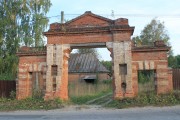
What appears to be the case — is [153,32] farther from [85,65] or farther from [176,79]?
[176,79]

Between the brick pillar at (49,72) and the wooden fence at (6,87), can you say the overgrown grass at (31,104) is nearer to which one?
the brick pillar at (49,72)

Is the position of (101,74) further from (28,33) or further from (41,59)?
(41,59)

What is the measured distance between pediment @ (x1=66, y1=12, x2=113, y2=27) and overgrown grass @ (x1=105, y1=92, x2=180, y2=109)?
198 inches

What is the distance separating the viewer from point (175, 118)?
1098cm

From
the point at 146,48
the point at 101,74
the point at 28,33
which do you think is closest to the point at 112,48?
the point at 146,48

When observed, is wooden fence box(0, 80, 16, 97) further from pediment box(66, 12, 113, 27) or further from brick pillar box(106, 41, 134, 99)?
brick pillar box(106, 41, 134, 99)

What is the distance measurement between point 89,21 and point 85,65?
92.3 ft

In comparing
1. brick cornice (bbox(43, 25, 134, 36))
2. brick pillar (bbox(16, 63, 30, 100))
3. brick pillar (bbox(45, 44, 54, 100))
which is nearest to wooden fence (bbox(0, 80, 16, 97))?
brick pillar (bbox(16, 63, 30, 100))

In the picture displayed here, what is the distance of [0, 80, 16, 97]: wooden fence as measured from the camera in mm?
20109

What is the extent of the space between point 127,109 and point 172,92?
3.17 m

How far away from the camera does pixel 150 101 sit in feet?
53.7

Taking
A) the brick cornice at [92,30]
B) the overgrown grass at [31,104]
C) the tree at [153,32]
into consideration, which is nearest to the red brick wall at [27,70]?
the overgrown grass at [31,104]

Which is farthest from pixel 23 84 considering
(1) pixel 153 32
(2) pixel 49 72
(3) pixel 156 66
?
(1) pixel 153 32

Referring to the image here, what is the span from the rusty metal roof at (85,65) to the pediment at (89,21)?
2658 centimetres
